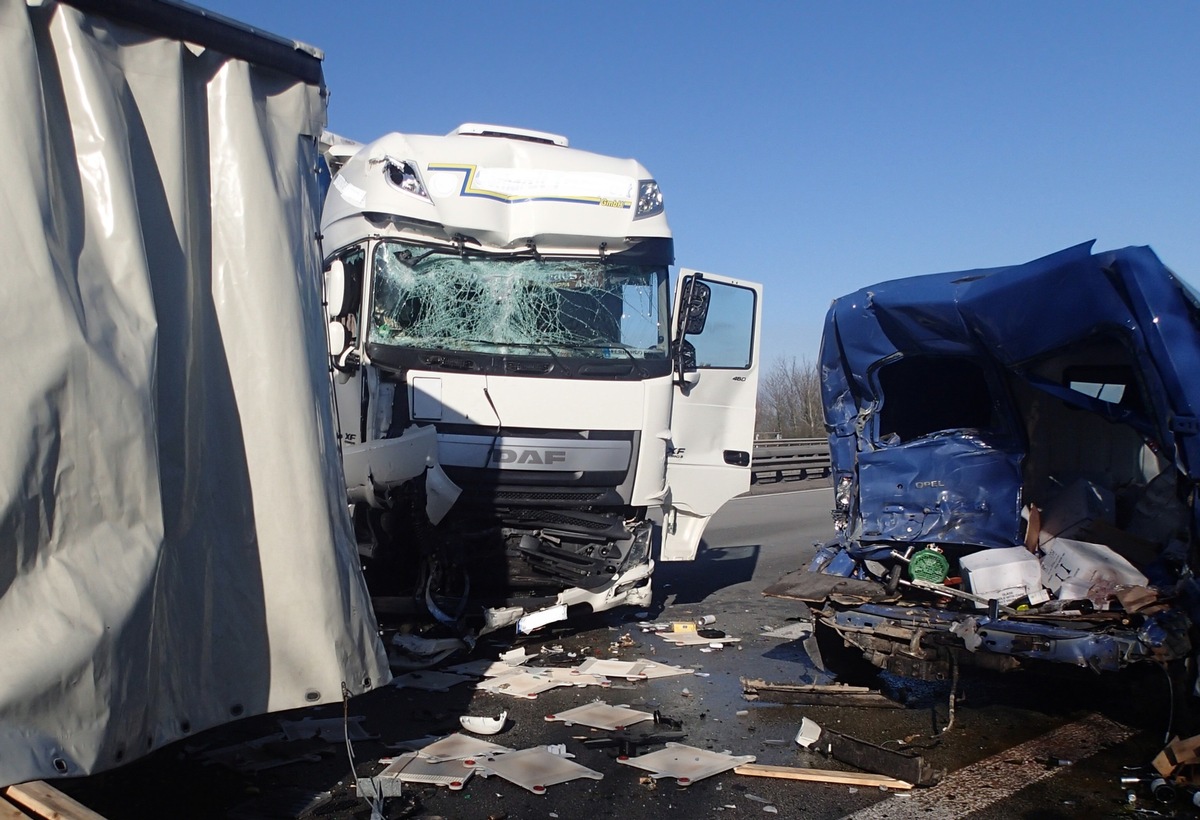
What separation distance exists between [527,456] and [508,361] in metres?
0.69

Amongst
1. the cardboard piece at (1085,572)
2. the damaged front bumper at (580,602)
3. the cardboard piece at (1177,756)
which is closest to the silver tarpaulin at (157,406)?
the damaged front bumper at (580,602)

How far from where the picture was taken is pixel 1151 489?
607 centimetres

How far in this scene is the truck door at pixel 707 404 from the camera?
7.80m

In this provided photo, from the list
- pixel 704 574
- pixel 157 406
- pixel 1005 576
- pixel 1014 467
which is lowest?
pixel 704 574

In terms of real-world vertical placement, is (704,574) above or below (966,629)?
below

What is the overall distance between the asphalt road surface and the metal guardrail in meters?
15.1

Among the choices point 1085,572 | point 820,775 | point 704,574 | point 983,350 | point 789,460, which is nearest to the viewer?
point 820,775

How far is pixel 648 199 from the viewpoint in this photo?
771 centimetres

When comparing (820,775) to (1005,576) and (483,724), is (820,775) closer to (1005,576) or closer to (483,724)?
(483,724)

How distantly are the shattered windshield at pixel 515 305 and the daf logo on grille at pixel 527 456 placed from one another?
2.36ft

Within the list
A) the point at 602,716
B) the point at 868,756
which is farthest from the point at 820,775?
the point at 602,716

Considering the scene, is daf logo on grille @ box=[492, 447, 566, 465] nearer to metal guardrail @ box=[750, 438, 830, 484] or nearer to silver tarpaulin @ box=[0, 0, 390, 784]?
silver tarpaulin @ box=[0, 0, 390, 784]

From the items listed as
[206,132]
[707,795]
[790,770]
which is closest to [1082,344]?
[790,770]

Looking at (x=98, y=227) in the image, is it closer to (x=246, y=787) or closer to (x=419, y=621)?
(x=246, y=787)
